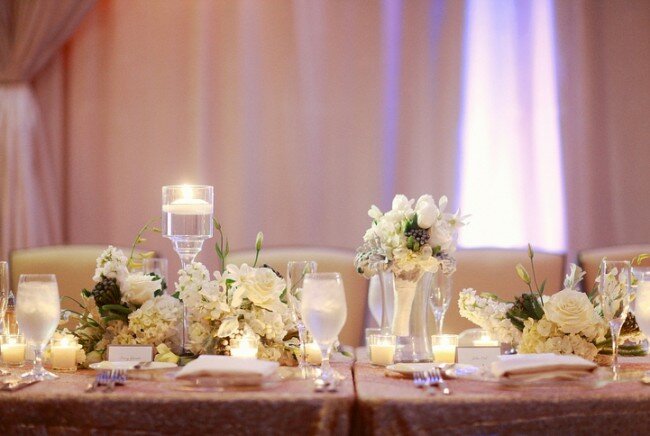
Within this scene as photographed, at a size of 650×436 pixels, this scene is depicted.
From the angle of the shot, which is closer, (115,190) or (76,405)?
(76,405)

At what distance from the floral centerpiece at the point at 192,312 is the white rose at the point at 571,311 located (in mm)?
537

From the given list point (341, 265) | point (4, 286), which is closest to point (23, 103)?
point (341, 265)

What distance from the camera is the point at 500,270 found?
294 cm

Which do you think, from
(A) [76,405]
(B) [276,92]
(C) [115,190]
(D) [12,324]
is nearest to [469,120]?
(B) [276,92]

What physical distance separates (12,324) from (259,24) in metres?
2.33

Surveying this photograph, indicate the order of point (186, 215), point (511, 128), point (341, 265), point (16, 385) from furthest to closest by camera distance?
1. point (511, 128)
2. point (341, 265)
3. point (186, 215)
4. point (16, 385)

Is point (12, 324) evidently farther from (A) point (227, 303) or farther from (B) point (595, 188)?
(B) point (595, 188)

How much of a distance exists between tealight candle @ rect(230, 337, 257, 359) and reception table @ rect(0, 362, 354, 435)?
31 cm

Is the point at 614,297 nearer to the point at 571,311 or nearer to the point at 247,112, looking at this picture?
the point at 571,311

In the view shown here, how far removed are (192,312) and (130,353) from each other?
15 cm

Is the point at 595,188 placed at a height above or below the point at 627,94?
below

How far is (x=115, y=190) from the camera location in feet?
12.4

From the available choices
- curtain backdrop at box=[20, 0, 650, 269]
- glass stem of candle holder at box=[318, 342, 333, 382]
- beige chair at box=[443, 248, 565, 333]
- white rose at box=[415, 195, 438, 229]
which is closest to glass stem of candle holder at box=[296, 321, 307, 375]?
glass stem of candle holder at box=[318, 342, 333, 382]

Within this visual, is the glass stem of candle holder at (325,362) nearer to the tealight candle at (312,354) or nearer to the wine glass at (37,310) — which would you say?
the tealight candle at (312,354)
